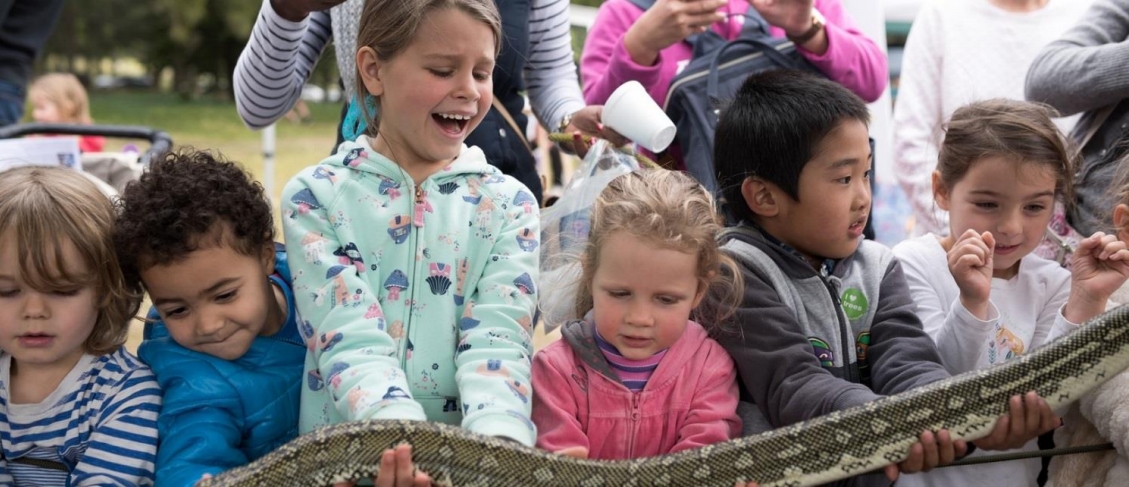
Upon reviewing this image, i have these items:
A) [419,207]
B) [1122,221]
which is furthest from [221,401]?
[1122,221]

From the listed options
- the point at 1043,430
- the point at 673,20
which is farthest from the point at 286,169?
the point at 1043,430

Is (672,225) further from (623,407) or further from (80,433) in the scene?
(80,433)

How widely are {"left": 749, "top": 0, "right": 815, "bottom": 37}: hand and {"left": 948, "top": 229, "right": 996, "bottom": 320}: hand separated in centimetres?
130

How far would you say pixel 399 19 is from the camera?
3.12m

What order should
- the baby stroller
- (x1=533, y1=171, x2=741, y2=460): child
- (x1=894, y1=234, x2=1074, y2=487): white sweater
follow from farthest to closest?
the baby stroller < (x1=894, y1=234, x2=1074, y2=487): white sweater < (x1=533, y1=171, x2=741, y2=460): child

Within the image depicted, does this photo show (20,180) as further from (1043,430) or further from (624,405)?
(1043,430)

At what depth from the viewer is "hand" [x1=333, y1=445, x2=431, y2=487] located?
2.67 meters

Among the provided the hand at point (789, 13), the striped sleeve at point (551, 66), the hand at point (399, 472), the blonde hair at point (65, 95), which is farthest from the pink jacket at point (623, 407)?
the blonde hair at point (65, 95)

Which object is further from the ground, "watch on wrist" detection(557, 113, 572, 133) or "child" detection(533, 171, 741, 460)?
"watch on wrist" detection(557, 113, 572, 133)

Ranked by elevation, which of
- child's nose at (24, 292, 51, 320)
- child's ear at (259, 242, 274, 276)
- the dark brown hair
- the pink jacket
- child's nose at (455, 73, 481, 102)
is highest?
child's nose at (455, 73, 481, 102)

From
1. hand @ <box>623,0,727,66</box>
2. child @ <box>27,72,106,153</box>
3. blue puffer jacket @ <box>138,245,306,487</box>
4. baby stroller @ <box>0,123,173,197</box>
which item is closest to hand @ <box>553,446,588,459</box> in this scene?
blue puffer jacket @ <box>138,245,306,487</box>

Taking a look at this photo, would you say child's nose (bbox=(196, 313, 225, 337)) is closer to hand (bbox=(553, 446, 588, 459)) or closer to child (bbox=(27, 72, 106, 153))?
hand (bbox=(553, 446, 588, 459))

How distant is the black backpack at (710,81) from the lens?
4195 mm

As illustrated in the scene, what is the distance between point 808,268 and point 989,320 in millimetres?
602
